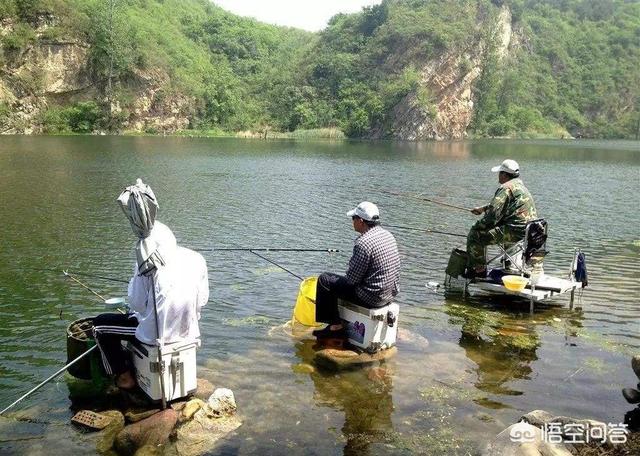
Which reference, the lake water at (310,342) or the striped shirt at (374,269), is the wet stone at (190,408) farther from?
the striped shirt at (374,269)

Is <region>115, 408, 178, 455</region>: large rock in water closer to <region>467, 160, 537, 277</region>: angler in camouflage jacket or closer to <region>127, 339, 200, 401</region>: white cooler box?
<region>127, 339, 200, 401</region>: white cooler box

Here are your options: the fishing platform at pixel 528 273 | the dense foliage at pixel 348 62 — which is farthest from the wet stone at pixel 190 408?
the dense foliage at pixel 348 62

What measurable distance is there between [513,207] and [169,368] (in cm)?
766

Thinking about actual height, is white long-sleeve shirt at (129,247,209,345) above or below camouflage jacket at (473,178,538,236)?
below

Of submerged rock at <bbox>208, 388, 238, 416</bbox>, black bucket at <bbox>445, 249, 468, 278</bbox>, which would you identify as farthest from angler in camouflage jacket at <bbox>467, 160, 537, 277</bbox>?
submerged rock at <bbox>208, 388, 238, 416</bbox>

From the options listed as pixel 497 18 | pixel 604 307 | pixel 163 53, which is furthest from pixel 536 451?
pixel 497 18

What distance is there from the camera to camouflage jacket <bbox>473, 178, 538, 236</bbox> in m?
11.0

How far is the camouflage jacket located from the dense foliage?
78.4m

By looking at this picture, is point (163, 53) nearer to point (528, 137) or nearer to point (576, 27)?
point (528, 137)

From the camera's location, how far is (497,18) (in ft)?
416

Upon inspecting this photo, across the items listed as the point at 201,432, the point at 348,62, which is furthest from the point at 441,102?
the point at 201,432

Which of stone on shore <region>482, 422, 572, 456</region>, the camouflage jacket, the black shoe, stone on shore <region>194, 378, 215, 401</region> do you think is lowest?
stone on shore <region>194, 378, 215, 401</region>

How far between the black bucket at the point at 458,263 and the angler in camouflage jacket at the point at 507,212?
47 centimetres

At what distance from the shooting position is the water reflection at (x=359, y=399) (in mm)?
6348
